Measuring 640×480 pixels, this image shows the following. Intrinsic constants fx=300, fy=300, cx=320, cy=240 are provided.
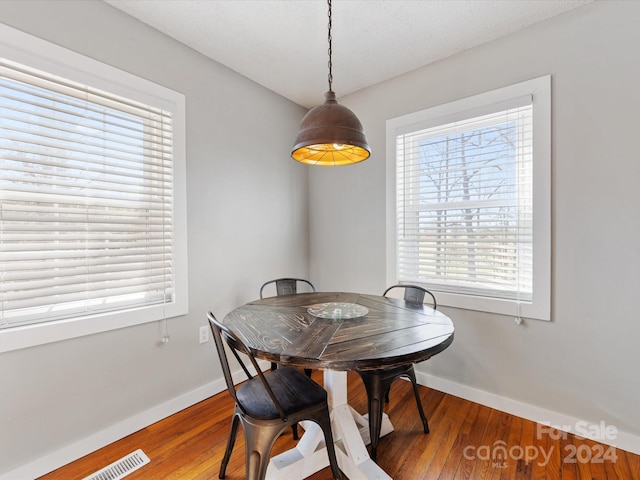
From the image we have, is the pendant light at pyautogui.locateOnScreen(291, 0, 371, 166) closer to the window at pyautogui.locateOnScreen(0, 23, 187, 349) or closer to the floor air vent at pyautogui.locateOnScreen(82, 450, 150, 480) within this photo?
the window at pyautogui.locateOnScreen(0, 23, 187, 349)

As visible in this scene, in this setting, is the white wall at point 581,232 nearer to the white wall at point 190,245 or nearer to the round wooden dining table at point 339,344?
the round wooden dining table at point 339,344

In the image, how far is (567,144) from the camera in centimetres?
188

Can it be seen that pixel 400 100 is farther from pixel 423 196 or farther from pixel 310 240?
pixel 310 240

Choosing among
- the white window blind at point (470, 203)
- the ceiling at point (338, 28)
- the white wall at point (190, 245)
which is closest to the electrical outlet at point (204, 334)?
the white wall at point (190, 245)

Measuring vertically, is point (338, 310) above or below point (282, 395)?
above

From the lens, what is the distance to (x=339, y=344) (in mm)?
1243

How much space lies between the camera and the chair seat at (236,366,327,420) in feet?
4.19

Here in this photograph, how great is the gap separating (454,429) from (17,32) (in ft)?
10.7

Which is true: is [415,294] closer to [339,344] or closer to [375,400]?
[375,400]

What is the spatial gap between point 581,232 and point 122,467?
293cm

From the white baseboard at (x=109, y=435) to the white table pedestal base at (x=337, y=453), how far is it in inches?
37.9

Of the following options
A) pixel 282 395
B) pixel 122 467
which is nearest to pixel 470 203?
pixel 282 395

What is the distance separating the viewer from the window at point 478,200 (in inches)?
78.0

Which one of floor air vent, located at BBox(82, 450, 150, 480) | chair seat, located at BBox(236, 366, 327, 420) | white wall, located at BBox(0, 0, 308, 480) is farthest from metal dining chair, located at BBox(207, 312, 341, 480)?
white wall, located at BBox(0, 0, 308, 480)
